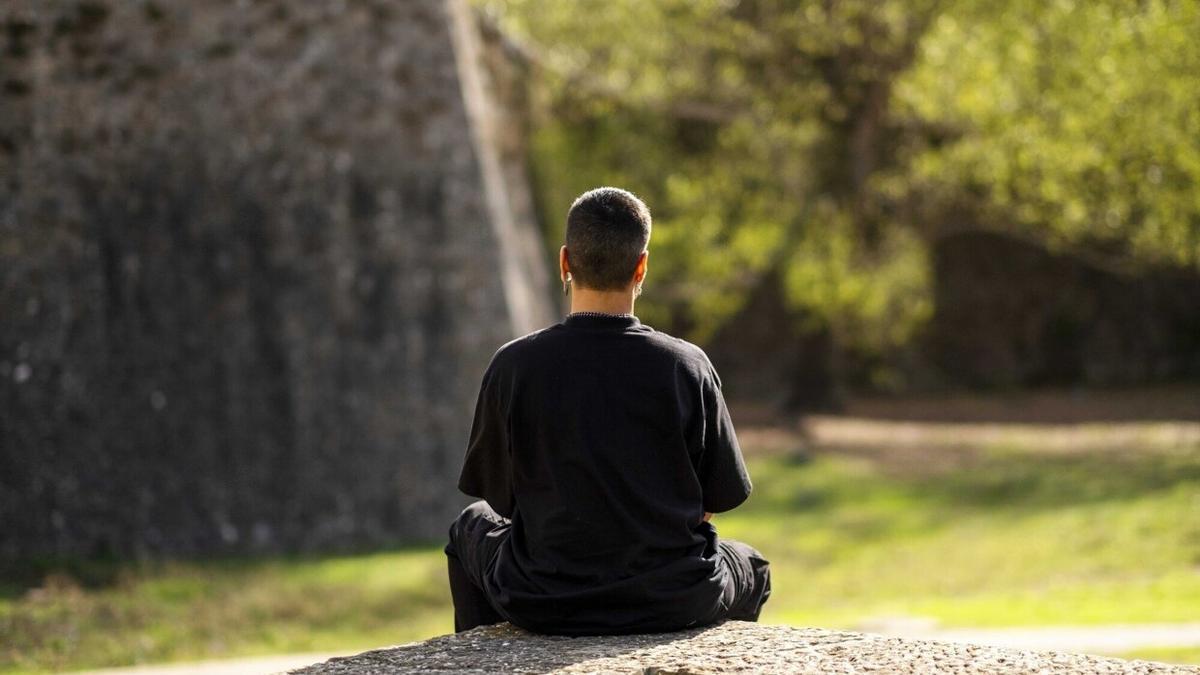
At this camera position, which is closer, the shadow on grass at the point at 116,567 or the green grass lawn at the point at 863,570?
the green grass lawn at the point at 863,570

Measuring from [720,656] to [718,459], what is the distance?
19.1 inches

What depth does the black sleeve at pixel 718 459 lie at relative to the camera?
3.51 meters

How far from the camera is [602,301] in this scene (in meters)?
3.52

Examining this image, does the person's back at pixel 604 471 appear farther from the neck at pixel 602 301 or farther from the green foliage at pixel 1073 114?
the green foliage at pixel 1073 114

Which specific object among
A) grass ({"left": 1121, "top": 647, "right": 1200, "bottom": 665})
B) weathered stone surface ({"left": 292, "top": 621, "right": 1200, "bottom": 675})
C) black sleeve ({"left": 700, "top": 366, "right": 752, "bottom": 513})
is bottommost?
grass ({"left": 1121, "top": 647, "right": 1200, "bottom": 665})

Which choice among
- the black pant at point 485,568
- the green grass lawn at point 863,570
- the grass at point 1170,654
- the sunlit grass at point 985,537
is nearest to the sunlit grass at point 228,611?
the green grass lawn at point 863,570

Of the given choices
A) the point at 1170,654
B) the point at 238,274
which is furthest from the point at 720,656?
the point at 238,274

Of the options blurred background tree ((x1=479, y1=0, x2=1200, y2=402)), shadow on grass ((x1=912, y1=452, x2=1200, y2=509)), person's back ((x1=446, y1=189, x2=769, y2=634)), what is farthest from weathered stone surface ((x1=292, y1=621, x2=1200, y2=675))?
blurred background tree ((x1=479, y1=0, x2=1200, y2=402))

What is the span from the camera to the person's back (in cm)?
344

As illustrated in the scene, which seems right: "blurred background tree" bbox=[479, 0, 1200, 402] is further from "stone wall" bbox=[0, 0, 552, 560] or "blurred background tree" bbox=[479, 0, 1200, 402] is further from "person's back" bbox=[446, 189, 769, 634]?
"person's back" bbox=[446, 189, 769, 634]

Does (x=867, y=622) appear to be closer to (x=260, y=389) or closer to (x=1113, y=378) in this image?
(x=260, y=389)

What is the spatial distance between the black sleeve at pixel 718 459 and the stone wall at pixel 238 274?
6354 millimetres

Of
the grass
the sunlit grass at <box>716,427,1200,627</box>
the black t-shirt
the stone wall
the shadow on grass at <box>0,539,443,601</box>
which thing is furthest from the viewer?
the stone wall

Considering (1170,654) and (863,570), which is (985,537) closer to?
(863,570)
